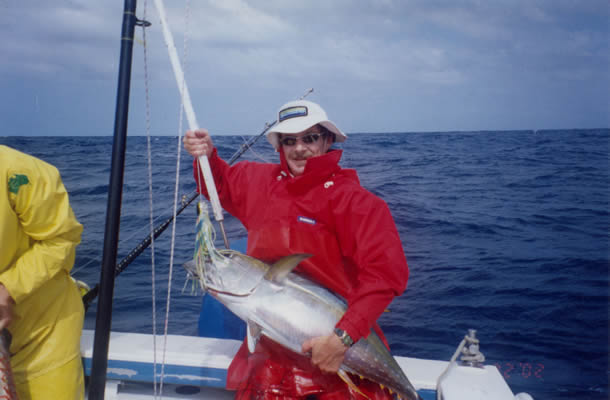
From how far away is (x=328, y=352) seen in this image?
1.83 m

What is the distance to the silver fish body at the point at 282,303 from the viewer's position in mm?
1916

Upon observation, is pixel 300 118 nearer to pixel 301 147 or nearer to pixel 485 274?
A: pixel 301 147

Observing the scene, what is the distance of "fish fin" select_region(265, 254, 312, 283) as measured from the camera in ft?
6.31

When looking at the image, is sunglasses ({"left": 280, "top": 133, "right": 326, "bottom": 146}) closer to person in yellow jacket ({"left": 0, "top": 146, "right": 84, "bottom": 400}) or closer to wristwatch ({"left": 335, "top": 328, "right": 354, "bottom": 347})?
wristwatch ({"left": 335, "top": 328, "right": 354, "bottom": 347})

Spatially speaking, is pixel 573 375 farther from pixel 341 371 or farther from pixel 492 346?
pixel 341 371

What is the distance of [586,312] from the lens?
524 centimetres

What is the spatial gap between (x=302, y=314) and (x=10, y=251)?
1.36 meters

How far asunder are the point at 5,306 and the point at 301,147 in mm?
1549

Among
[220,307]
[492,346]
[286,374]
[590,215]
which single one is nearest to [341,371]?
[286,374]

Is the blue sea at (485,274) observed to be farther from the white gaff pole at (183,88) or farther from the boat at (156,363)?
the white gaff pole at (183,88)

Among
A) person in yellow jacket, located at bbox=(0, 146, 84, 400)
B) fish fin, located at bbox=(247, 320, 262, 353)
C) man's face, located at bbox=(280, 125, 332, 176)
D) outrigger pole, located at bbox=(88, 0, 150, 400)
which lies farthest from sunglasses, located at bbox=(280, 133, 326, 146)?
person in yellow jacket, located at bbox=(0, 146, 84, 400)
